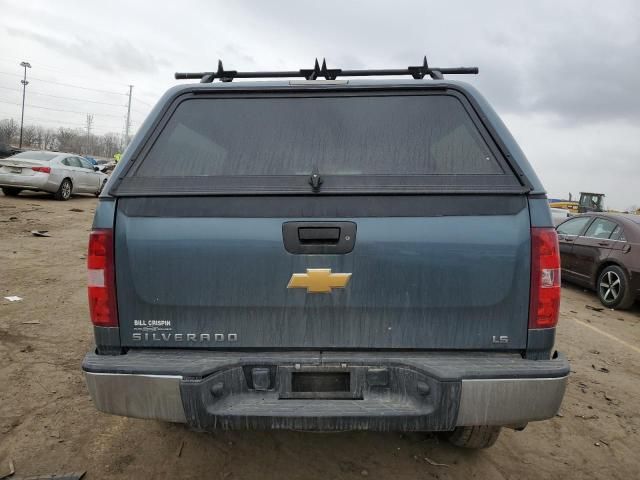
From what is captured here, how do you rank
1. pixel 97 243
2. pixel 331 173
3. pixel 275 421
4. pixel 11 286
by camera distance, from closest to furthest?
pixel 275 421, pixel 97 243, pixel 331 173, pixel 11 286

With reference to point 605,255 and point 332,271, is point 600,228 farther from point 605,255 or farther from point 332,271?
point 332,271

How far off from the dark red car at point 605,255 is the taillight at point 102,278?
7.23m

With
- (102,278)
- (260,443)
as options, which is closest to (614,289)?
(260,443)

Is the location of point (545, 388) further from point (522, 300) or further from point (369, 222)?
point (369, 222)

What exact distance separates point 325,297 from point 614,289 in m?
6.84

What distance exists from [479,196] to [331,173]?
0.70 meters

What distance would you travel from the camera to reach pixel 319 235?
6.64 ft

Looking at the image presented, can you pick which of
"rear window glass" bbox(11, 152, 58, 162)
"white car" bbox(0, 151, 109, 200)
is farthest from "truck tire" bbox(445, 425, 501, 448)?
"rear window glass" bbox(11, 152, 58, 162)

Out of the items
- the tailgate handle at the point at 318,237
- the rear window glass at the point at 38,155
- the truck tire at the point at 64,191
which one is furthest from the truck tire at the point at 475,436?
the truck tire at the point at 64,191

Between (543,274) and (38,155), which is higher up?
(38,155)

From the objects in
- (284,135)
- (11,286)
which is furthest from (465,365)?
(11,286)

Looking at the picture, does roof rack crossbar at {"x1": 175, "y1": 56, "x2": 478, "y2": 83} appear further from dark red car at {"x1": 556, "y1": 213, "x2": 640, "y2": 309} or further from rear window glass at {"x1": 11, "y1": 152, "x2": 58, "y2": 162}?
rear window glass at {"x1": 11, "y1": 152, "x2": 58, "y2": 162}

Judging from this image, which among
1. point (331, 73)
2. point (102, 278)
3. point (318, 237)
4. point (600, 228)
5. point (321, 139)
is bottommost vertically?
point (102, 278)

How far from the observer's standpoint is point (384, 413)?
75.5 inches
